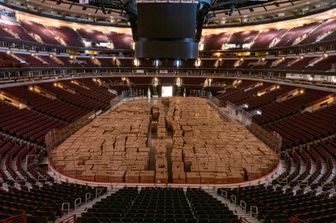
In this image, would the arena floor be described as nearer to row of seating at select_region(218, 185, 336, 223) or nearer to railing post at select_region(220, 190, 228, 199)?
railing post at select_region(220, 190, 228, 199)

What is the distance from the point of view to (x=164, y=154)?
21.0 metres

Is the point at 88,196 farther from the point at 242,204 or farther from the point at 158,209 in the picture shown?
the point at 242,204

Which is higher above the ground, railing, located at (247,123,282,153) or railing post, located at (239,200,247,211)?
railing, located at (247,123,282,153)

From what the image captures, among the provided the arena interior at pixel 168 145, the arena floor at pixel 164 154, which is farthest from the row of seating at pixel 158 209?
the arena floor at pixel 164 154

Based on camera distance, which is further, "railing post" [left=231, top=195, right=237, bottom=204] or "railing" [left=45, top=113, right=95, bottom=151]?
"railing" [left=45, top=113, right=95, bottom=151]

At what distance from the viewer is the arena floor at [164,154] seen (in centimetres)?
1727

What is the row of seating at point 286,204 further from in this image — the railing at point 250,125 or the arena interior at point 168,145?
the railing at point 250,125

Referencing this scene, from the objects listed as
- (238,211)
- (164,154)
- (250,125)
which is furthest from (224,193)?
(250,125)

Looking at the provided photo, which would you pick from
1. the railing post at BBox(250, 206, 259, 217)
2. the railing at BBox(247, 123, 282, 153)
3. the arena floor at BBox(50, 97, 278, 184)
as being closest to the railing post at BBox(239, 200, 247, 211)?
the railing post at BBox(250, 206, 259, 217)

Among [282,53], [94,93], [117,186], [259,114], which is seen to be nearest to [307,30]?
[282,53]

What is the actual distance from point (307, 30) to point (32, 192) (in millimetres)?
47798

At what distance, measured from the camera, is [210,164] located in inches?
730

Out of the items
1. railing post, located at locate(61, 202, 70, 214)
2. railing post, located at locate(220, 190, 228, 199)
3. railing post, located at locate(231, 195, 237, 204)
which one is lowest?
railing post, located at locate(220, 190, 228, 199)

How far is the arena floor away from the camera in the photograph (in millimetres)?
17266
